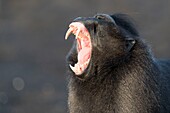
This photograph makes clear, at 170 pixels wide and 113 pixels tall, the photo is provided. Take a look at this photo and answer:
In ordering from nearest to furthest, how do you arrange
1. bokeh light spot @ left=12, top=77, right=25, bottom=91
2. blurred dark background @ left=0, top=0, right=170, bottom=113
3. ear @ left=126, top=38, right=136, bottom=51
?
1. ear @ left=126, top=38, right=136, bottom=51
2. blurred dark background @ left=0, top=0, right=170, bottom=113
3. bokeh light spot @ left=12, top=77, right=25, bottom=91

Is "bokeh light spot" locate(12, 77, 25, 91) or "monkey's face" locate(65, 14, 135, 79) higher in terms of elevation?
"monkey's face" locate(65, 14, 135, 79)

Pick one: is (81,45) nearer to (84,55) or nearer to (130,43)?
(84,55)

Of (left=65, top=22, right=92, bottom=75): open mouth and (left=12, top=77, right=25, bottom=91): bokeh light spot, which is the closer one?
(left=65, top=22, right=92, bottom=75): open mouth

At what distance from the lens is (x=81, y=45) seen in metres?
5.69

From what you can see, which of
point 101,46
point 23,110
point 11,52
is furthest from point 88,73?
point 11,52

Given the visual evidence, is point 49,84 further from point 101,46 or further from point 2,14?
point 101,46

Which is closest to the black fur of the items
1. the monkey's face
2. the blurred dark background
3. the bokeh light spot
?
the monkey's face

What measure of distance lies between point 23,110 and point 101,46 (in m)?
5.35

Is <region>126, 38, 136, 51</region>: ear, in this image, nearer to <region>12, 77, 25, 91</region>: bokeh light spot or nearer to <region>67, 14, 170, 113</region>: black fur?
<region>67, 14, 170, 113</region>: black fur

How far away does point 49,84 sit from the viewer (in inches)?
472

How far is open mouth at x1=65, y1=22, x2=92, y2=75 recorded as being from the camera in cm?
560

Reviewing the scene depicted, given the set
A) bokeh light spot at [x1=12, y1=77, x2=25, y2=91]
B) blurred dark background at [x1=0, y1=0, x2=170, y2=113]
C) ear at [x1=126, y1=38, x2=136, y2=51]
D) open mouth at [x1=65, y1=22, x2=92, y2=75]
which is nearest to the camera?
open mouth at [x1=65, y1=22, x2=92, y2=75]

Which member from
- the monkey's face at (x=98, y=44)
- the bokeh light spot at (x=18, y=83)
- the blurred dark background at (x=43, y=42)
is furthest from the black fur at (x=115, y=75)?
the bokeh light spot at (x=18, y=83)

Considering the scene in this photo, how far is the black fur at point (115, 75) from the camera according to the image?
18.5 ft
